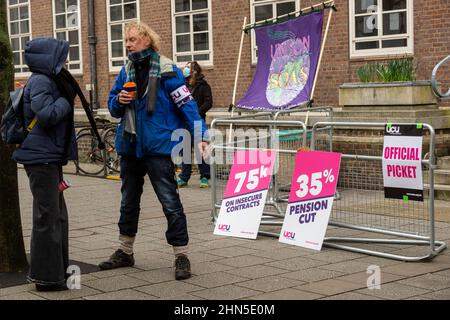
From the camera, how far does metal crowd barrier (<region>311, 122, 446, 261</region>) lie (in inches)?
281

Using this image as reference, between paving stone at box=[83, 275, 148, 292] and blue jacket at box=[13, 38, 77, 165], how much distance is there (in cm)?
102

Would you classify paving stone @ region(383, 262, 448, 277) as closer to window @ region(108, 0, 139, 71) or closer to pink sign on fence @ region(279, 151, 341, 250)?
pink sign on fence @ region(279, 151, 341, 250)

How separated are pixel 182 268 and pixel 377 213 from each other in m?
2.51

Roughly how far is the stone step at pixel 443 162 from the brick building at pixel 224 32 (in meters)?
1.80

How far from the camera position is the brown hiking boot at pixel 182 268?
6.30 metres

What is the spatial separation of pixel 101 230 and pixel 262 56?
468 cm

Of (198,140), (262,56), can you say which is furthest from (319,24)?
(198,140)

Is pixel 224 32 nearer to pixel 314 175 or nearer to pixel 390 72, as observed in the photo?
pixel 390 72

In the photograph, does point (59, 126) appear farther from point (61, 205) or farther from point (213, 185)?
point (213, 185)

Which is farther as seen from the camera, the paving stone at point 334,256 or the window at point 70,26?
the window at point 70,26

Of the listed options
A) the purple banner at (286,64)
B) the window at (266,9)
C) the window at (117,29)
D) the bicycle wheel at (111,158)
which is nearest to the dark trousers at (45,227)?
the purple banner at (286,64)

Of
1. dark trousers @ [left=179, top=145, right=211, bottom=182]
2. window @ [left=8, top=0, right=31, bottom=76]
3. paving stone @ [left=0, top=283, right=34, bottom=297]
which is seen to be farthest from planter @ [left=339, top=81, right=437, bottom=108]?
window @ [left=8, top=0, right=31, bottom=76]

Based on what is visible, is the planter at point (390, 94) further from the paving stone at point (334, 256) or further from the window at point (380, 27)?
the paving stone at point (334, 256)
